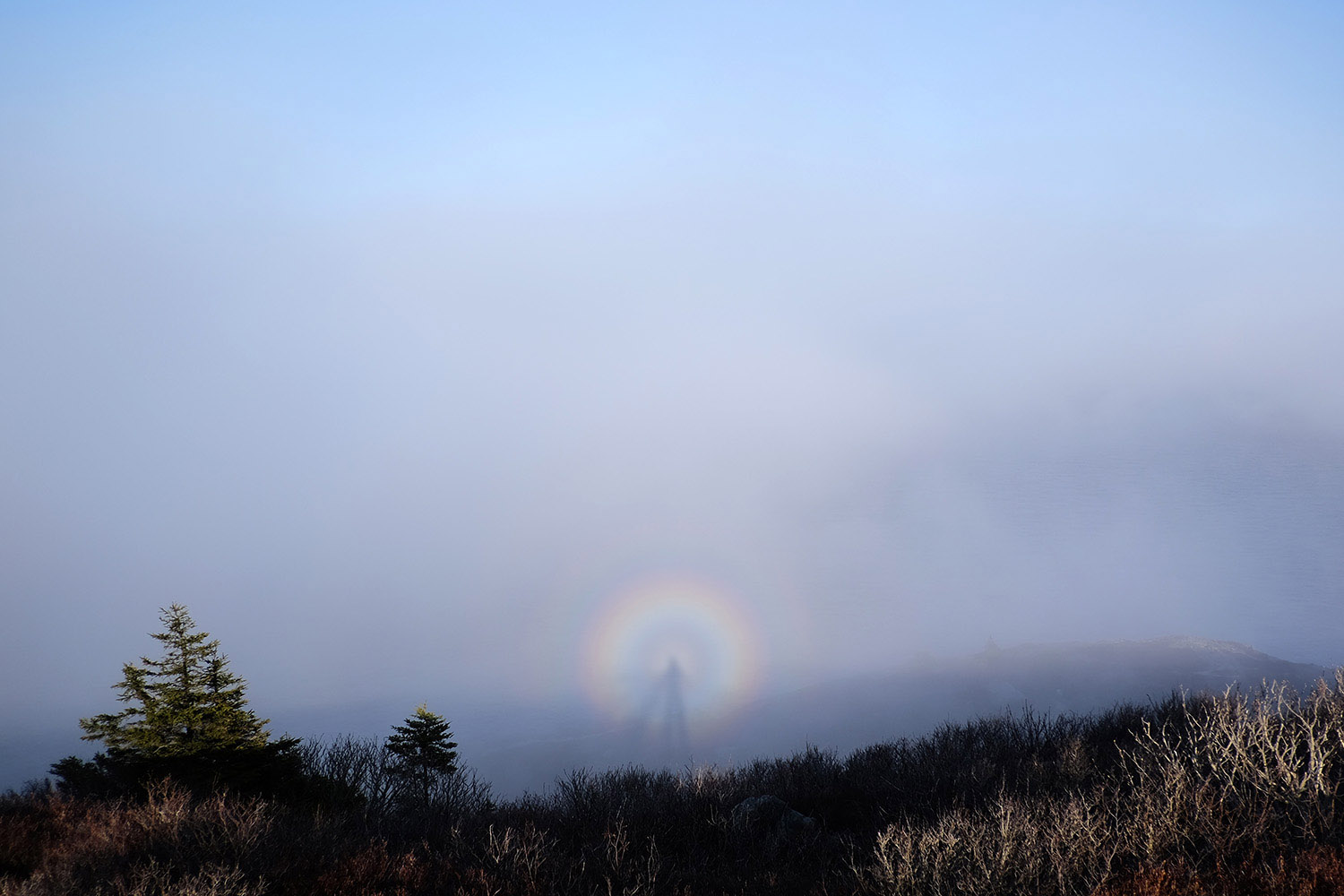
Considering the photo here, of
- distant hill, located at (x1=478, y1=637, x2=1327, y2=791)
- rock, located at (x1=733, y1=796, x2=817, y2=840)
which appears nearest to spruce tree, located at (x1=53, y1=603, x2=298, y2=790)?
rock, located at (x1=733, y1=796, x2=817, y2=840)

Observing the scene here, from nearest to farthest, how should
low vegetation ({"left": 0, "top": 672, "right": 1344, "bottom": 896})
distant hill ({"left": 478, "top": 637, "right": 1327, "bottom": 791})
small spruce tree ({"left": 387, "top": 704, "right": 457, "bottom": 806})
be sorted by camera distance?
1. low vegetation ({"left": 0, "top": 672, "right": 1344, "bottom": 896})
2. small spruce tree ({"left": 387, "top": 704, "right": 457, "bottom": 806})
3. distant hill ({"left": 478, "top": 637, "right": 1327, "bottom": 791})

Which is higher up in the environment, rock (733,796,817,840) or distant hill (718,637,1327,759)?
rock (733,796,817,840)

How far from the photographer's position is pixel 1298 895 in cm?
795

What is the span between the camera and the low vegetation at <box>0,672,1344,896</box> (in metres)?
9.82

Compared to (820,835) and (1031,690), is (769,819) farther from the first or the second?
(1031,690)

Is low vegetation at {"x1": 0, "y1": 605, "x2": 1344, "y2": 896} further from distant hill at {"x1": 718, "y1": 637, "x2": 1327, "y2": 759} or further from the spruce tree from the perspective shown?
distant hill at {"x1": 718, "y1": 637, "x2": 1327, "y2": 759}

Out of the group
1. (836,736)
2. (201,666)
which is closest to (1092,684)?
(836,736)

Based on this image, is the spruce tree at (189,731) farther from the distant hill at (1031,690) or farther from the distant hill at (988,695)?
the distant hill at (1031,690)

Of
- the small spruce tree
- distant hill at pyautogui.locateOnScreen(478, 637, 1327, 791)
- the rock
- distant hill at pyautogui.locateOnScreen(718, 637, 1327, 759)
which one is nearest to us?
the rock

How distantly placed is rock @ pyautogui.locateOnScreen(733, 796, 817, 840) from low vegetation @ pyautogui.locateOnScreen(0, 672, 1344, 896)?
23 cm

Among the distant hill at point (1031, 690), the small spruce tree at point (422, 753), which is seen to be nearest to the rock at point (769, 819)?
the small spruce tree at point (422, 753)

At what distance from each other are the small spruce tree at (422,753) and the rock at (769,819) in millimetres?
12274

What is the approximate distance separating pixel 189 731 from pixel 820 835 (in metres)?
17.8

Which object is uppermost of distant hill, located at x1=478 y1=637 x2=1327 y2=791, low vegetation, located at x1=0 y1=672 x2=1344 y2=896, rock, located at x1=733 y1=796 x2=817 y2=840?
low vegetation, located at x1=0 y1=672 x2=1344 y2=896
